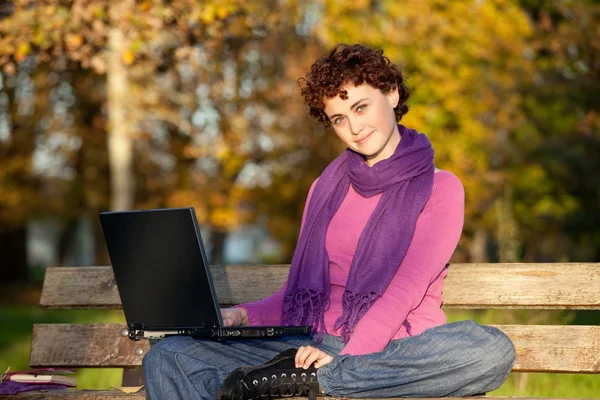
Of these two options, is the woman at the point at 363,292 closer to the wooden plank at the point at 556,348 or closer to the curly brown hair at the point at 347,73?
the curly brown hair at the point at 347,73

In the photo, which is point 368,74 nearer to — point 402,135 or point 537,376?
point 402,135

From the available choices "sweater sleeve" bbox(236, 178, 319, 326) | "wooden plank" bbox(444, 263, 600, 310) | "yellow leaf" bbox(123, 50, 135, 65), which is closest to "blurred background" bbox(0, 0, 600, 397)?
"yellow leaf" bbox(123, 50, 135, 65)

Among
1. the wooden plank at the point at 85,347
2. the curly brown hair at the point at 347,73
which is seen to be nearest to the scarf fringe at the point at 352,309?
the curly brown hair at the point at 347,73

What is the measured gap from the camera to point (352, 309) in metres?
4.12

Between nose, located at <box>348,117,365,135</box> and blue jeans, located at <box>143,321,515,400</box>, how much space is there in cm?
82

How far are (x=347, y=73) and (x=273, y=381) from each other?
49.8 inches

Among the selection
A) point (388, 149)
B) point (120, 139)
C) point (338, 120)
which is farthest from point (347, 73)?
point (120, 139)

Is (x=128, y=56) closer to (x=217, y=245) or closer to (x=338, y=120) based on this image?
(x=338, y=120)

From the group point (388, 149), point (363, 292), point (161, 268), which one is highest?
point (388, 149)

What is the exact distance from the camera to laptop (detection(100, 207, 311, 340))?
385cm

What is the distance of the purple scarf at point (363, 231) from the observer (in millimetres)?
4113

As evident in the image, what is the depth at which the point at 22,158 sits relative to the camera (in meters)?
21.1

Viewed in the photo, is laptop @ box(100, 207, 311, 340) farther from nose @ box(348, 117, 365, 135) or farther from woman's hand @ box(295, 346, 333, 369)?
nose @ box(348, 117, 365, 135)

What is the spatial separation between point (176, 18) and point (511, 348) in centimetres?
524
